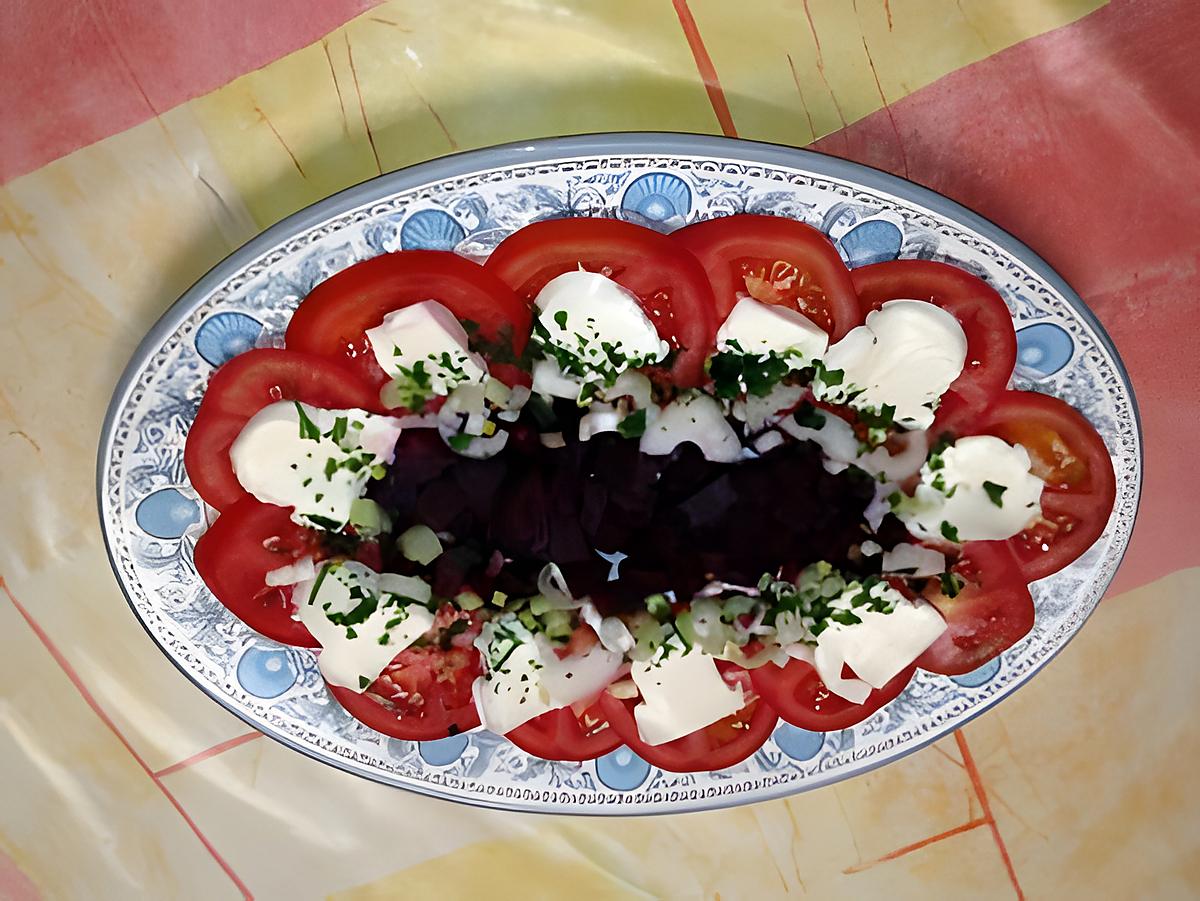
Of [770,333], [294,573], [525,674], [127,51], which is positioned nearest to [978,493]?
[770,333]

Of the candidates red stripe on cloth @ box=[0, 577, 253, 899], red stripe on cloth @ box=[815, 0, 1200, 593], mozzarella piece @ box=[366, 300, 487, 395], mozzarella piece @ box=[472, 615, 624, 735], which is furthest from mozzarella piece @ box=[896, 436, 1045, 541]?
red stripe on cloth @ box=[0, 577, 253, 899]

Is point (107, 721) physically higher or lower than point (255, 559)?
lower

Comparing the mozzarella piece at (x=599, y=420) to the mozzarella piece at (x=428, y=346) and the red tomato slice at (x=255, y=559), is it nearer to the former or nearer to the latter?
the mozzarella piece at (x=428, y=346)

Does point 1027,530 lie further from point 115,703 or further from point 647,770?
point 115,703

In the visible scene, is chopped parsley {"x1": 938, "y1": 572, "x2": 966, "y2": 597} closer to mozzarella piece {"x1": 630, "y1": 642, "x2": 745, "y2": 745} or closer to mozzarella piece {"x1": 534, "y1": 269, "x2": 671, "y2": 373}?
mozzarella piece {"x1": 630, "y1": 642, "x2": 745, "y2": 745}

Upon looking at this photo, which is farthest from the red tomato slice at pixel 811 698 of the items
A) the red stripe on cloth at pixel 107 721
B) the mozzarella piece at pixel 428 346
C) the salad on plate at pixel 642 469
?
the red stripe on cloth at pixel 107 721

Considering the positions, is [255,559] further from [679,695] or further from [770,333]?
[770,333]

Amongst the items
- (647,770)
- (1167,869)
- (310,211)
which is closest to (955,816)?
(1167,869)
